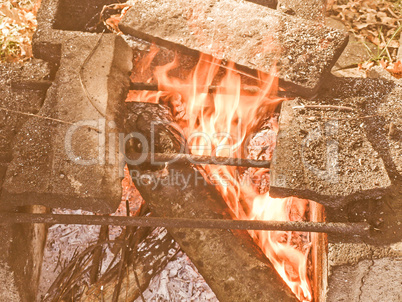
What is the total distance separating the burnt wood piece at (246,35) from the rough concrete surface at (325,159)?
0.36 metres

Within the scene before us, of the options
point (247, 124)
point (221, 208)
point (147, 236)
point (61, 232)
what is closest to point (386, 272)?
point (221, 208)

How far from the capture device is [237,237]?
8.33 ft

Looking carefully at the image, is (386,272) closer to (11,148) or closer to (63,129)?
(63,129)

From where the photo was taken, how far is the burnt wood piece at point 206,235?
2.37 metres

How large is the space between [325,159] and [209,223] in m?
0.90

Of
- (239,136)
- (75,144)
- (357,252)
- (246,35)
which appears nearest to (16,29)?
(75,144)

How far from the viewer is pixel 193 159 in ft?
8.39

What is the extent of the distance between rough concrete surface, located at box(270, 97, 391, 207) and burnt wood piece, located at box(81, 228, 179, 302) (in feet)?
3.77

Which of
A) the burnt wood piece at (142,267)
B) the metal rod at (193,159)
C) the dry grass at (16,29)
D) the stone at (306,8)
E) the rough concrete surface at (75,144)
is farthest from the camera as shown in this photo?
the dry grass at (16,29)

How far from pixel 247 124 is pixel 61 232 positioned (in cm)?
203

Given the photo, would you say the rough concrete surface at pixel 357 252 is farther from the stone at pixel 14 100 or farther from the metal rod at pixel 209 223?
the stone at pixel 14 100

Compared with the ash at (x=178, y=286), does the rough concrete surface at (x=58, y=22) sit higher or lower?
higher

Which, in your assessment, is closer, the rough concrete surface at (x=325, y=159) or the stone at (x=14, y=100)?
the rough concrete surface at (x=325, y=159)

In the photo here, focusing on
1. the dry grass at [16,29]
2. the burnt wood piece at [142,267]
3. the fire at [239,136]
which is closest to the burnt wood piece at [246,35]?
the fire at [239,136]
